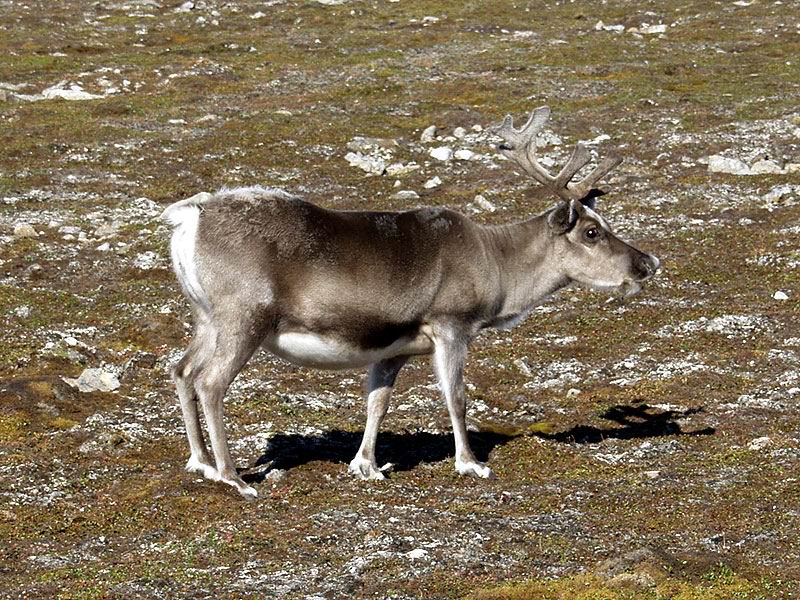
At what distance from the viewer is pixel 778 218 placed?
27953mm

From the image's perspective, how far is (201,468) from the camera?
14906 millimetres

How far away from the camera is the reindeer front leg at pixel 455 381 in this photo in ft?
50.1

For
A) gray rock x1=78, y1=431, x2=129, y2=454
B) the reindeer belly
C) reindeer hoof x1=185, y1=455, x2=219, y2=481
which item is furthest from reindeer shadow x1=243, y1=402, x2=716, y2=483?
gray rock x1=78, y1=431, x2=129, y2=454

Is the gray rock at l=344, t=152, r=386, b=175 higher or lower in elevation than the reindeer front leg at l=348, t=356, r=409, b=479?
lower

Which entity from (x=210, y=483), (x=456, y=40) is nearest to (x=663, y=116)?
(x=456, y=40)

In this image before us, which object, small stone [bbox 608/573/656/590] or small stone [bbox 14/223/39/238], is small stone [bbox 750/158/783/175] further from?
small stone [bbox 608/573/656/590]

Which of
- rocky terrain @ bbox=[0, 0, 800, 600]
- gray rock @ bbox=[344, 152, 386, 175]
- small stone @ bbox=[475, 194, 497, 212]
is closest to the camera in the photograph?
rocky terrain @ bbox=[0, 0, 800, 600]

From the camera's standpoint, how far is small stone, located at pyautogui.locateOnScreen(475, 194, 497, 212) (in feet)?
97.9

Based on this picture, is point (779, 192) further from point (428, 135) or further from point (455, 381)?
point (455, 381)

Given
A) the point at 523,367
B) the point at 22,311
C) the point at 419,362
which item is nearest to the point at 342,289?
the point at 419,362

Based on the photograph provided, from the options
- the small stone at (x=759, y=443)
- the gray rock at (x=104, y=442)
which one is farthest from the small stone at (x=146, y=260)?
the small stone at (x=759, y=443)

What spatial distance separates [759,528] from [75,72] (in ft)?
134

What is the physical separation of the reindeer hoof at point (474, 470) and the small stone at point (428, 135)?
22.2 m

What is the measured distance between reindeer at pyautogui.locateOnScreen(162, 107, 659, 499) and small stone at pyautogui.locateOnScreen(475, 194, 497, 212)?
526 inches
